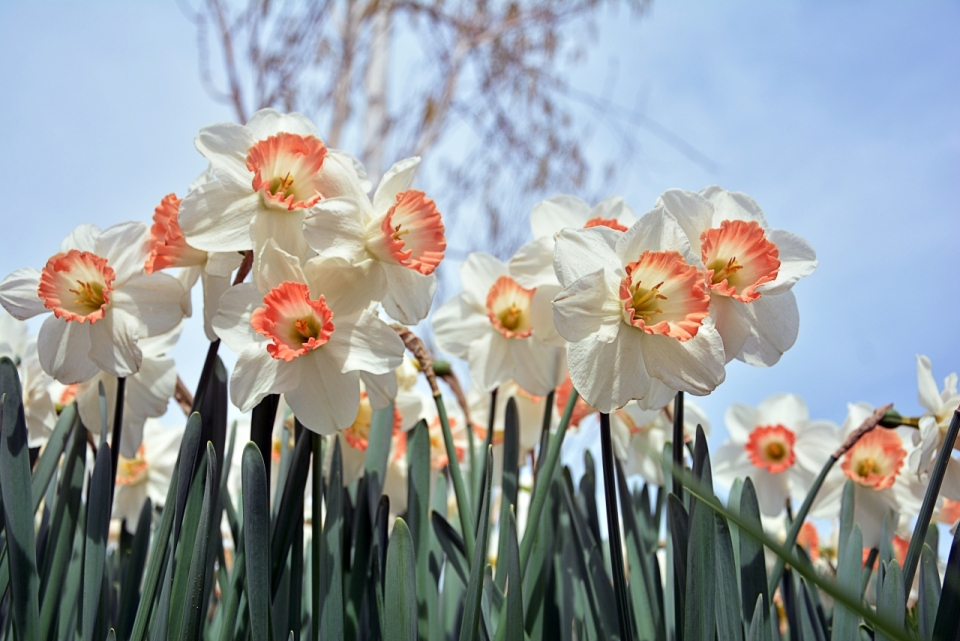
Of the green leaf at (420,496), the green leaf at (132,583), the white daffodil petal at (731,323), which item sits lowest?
the green leaf at (132,583)

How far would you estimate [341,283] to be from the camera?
770mm

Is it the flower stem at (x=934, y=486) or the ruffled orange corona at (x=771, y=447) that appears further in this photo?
the ruffled orange corona at (x=771, y=447)

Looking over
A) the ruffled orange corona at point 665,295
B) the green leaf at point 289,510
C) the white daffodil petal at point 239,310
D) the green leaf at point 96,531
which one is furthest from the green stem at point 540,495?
the green leaf at point 96,531

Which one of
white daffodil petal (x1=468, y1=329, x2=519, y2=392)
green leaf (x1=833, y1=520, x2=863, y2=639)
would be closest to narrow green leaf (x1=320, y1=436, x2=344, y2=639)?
white daffodil petal (x1=468, y1=329, x2=519, y2=392)

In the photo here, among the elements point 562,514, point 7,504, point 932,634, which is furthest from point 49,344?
point 932,634

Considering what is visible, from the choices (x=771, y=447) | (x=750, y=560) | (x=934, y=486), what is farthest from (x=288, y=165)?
(x=771, y=447)

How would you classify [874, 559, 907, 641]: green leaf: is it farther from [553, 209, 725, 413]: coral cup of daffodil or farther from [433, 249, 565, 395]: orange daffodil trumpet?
[433, 249, 565, 395]: orange daffodil trumpet

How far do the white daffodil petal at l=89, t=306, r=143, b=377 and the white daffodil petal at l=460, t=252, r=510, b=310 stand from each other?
0.50 metres

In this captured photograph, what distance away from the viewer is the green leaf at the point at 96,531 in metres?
0.73

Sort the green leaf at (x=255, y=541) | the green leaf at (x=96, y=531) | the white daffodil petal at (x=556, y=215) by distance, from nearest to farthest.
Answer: the green leaf at (x=255, y=541)
the green leaf at (x=96, y=531)
the white daffodil petal at (x=556, y=215)

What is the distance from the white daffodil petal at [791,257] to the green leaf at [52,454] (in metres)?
0.91

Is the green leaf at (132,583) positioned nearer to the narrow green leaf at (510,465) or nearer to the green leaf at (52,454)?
the green leaf at (52,454)

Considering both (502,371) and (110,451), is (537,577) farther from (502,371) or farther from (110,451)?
(110,451)

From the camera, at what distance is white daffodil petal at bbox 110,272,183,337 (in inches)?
32.8
